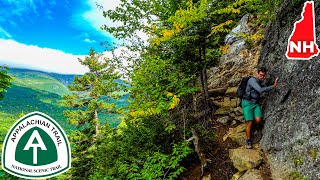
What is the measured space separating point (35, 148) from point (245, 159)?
16.8 feet

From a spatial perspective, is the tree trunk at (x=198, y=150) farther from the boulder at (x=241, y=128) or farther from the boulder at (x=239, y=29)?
the boulder at (x=239, y=29)

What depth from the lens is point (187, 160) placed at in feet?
27.1

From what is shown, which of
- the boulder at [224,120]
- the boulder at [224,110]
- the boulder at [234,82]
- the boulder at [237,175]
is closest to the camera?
the boulder at [237,175]

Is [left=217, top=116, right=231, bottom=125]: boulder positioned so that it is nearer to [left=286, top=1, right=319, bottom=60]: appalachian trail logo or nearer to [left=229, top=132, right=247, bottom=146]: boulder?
[left=229, top=132, right=247, bottom=146]: boulder

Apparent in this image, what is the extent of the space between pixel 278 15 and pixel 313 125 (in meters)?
4.10

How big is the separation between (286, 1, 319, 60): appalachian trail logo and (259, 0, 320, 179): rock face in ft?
0.50

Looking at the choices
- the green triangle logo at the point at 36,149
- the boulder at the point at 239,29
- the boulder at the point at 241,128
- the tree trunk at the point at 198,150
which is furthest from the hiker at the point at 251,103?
the boulder at the point at 239,29

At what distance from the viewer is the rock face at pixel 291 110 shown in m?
5.45

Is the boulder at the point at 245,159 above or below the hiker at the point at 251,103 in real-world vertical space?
below

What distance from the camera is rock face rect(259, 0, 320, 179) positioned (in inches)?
214

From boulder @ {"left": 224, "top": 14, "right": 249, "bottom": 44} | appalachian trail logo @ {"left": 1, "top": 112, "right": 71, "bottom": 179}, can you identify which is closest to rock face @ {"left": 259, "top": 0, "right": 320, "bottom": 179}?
appalachian trail logo @ {"left": 1, "top": 112, "right": 71, "bottom": 179}

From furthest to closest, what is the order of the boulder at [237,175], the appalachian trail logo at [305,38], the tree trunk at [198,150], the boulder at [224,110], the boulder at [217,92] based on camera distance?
the boulder at [217,92]
the boulder at [224,110]
the tree trunk at [198,150]
the boulder at [237,175]
the appalachian trail logo at [305,38]

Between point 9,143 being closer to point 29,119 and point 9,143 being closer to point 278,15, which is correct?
point 29,119

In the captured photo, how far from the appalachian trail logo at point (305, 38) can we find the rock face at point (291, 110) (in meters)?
0.15
